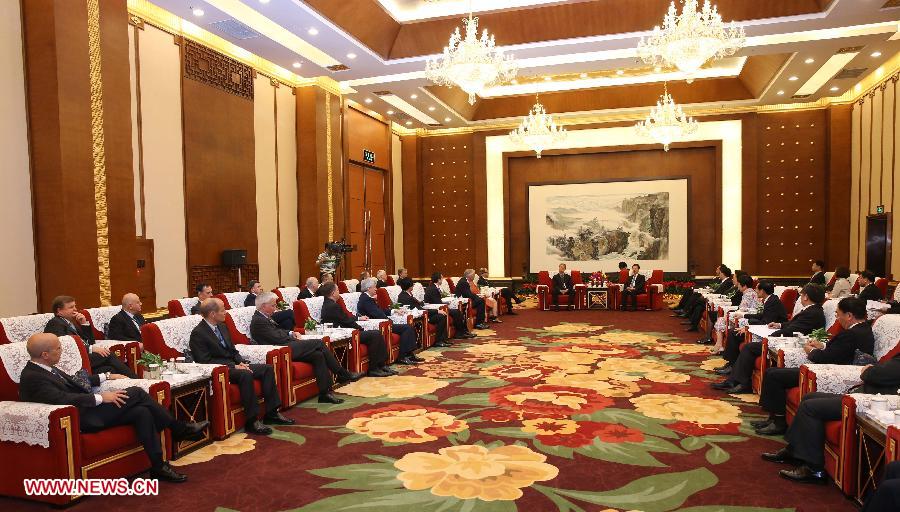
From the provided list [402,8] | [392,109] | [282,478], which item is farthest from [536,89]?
[282,478]

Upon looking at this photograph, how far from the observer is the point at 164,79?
903 cm

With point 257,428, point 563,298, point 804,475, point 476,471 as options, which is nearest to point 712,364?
point 804,475

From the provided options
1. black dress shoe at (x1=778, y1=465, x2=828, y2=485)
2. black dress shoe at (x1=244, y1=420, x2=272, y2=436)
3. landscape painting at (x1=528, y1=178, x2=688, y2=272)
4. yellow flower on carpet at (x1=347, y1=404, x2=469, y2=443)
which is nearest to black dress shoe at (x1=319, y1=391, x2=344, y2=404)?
yellow flower on carpet at (x1=347, y1=404, x2=469, y2=443)

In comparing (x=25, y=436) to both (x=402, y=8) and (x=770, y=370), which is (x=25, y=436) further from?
(x=402, y=8)

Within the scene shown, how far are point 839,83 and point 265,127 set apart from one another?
1202 cm

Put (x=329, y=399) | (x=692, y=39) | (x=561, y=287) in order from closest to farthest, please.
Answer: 1. (x=329, y=399)
2. (x=692, y=39)
3. (x=561, y=287)

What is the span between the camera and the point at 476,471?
426 cm

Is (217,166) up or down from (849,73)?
down

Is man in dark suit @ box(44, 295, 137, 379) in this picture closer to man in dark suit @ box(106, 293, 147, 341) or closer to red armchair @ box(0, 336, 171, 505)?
man in dark suit @ box(106, 293, 147, 341)

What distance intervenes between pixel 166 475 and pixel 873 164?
47.3 feet

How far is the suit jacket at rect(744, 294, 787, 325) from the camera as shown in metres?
6.96

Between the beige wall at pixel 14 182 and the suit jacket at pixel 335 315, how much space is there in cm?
328

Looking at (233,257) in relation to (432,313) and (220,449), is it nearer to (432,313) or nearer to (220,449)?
(432,313)

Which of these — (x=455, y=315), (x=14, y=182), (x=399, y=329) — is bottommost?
(x=455, y=315)
